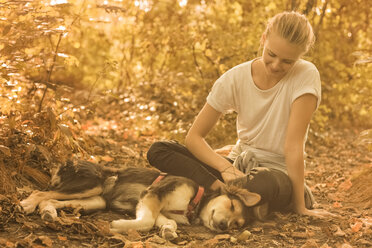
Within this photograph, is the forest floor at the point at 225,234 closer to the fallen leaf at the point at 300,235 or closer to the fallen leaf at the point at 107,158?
the fallen leaf at the point at 300,235

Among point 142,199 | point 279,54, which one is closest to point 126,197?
point 142,199

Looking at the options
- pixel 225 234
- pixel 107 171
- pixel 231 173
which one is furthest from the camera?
pixel 107 171

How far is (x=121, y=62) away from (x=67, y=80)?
2.23m

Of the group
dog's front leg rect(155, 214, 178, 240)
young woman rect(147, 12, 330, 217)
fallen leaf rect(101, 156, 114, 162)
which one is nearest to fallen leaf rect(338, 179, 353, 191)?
young woman rect(147, 12, 330, 217)

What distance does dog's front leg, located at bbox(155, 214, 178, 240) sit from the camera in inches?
126

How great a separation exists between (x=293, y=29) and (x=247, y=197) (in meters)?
1.40

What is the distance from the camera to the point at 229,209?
11.2 feet

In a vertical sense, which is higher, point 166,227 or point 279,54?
point 279,54

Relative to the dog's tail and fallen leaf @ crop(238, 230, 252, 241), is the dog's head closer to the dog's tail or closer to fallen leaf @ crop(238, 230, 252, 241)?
fallen leaf @ crop(238, 230, 252, 241)

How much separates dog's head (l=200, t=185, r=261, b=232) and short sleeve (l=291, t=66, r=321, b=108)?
3.01 ft

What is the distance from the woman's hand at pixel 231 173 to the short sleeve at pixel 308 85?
0.77 m

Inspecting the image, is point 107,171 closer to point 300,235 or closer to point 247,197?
point 247,197

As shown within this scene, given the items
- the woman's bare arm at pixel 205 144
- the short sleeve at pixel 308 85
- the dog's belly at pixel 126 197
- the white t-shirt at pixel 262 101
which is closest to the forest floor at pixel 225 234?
the dog's belly at pixel 126 197

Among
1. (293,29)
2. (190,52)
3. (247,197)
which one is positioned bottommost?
(247,197)
